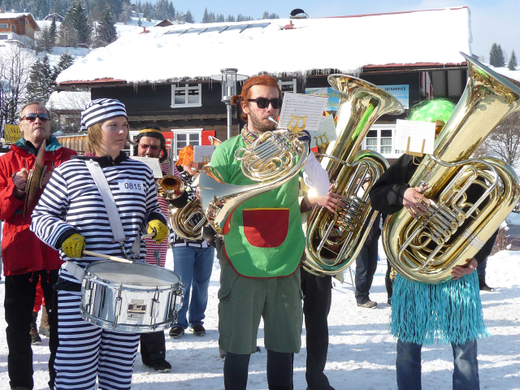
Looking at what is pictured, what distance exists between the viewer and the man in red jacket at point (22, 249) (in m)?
3.58

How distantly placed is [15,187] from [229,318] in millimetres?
1824

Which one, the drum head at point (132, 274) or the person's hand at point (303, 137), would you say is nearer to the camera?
the drum head at point (132, 274)

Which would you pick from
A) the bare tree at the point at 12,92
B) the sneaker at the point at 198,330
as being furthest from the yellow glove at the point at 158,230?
the bare tree at the point at 12,92

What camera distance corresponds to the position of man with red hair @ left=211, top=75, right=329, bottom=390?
2799 mm

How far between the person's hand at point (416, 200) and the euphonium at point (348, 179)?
A: 573 mm

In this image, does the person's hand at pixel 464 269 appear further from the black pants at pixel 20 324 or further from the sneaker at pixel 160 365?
the black pants at pixel 20 324

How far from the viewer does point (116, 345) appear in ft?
8.86

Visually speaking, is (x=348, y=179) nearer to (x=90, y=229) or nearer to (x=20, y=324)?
(x=90, y=229)

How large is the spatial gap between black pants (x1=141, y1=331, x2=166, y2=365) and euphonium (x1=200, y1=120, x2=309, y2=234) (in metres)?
1.77

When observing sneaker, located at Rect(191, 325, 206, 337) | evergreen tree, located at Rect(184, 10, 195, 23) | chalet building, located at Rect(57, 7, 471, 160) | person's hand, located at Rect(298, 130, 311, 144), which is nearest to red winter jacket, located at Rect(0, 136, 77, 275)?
sneaker, located at Rect(191, 325, 206, 337)

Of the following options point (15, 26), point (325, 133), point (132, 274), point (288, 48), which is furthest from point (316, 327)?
point (15, 26)

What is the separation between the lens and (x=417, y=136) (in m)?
2.83

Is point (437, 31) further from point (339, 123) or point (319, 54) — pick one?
point (339, 123)

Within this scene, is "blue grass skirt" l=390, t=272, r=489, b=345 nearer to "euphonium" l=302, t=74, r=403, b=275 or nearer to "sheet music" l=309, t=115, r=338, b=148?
"euphonium" l=302, t=74, r=403, b=275
